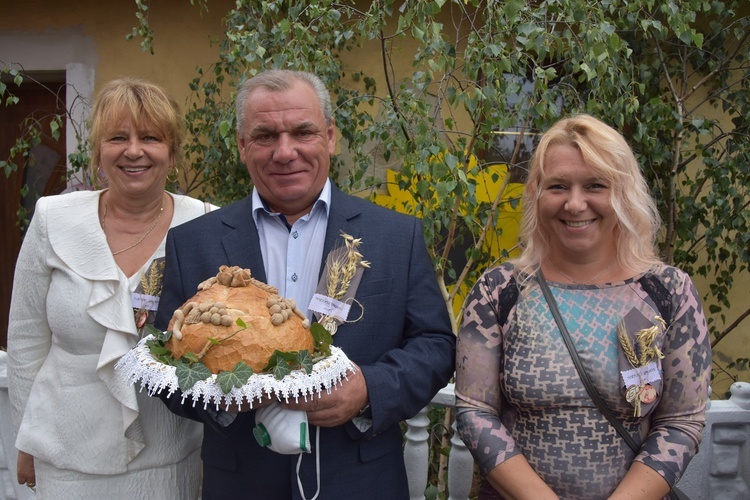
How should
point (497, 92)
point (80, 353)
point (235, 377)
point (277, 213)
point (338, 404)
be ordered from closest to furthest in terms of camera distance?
point (235, 377), point (338, 404), point (277, 213), point (80, 353), point (497, 92)

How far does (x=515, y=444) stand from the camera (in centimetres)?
199

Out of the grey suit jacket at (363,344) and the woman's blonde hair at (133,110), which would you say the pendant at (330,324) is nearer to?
the grey suit jacket at (363,344)

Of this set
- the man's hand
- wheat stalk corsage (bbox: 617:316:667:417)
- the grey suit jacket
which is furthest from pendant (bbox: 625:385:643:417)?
the man's hand

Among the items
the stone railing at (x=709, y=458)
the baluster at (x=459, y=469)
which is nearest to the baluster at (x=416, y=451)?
the stone railing at (x=709, y=458)

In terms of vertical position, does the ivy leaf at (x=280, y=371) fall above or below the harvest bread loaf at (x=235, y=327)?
below

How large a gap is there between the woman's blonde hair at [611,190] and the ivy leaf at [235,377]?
892 millimetres

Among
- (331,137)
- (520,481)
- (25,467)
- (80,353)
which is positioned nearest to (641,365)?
(520,481)

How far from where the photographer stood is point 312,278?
2.12 metres

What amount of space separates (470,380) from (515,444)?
0.72 ft

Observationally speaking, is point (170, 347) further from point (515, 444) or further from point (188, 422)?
point (515, 444)

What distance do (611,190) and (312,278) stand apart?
0.91 m

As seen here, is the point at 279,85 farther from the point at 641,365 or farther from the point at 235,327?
the point at 641,365

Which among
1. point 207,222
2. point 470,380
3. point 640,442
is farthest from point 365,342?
point 640,442

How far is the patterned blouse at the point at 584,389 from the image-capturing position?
6.27 feet
